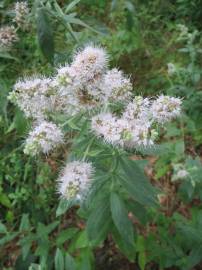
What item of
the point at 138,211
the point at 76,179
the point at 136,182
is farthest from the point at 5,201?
the point at 76,179

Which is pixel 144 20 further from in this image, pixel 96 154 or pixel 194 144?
pixel 96 154

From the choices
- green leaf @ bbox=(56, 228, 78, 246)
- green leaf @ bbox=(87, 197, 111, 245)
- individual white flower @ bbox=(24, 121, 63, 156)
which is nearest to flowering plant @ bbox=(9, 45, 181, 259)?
individual white flower @ bbox=(24, 121, 63, 156)

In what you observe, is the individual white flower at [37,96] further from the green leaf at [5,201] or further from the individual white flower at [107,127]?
the green leaf at [5,201]

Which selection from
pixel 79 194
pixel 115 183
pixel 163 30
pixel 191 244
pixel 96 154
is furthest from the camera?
pixel 163 30

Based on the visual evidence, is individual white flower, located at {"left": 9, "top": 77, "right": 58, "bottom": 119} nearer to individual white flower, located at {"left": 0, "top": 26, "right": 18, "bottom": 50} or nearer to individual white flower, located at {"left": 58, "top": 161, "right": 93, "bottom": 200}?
individual white flower, located at {"left": 58, "top": 161, "right": 93, "bottom": 200}

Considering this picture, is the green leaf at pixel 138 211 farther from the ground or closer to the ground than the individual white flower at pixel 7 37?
closer to the ground

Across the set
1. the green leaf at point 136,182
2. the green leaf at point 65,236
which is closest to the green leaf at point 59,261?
the green leaf at point 65,236

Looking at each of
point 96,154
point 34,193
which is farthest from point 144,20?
point 96,154
